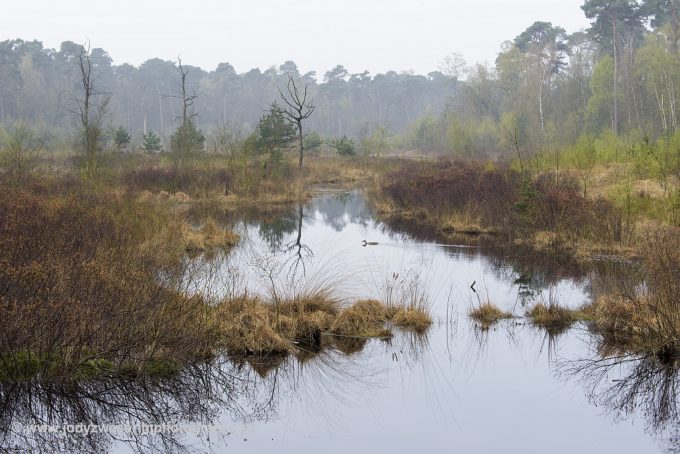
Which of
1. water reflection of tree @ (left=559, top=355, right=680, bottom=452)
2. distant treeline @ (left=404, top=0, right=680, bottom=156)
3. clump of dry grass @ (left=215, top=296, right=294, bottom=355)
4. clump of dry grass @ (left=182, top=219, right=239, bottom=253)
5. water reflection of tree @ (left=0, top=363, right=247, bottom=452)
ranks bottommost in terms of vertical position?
water reflection of tree @ (left=559, top=355, right=680, bottom=452)

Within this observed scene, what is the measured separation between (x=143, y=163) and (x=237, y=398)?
25.7m

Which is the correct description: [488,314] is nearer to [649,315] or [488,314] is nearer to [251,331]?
[649,315]

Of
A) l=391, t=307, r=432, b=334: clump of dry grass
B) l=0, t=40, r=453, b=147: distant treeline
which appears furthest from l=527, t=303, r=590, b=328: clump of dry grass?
l=0, t=40, r=453, b=147: distant treeline

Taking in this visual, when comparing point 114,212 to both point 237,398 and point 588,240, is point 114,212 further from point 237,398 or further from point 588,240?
point 588,240

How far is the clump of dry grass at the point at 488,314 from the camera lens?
9.34 metres

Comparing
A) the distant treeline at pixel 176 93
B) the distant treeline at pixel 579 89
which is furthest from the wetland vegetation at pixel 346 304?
the distant treeline at pixel 176 93

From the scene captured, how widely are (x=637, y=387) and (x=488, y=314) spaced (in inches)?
110

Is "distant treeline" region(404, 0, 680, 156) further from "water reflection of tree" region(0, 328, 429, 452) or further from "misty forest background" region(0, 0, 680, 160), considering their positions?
"water reflection of tree" region(0, 328, 429, 452)

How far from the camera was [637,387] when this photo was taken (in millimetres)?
6758

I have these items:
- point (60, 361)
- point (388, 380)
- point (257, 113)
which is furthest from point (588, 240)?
point (257, 113)

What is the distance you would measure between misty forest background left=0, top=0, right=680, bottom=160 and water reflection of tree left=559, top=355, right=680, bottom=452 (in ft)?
28.8

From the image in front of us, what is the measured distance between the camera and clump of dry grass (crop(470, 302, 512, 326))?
30.6 ft

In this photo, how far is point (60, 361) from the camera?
6.09 meters

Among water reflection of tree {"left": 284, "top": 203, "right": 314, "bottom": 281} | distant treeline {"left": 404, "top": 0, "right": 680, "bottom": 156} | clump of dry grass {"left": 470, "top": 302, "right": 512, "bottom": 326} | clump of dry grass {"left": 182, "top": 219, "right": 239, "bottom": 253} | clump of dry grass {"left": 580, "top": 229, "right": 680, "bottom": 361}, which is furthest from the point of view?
distant treeline {"left": 404, "top": 0, "right": 680, "bottom": 156}
